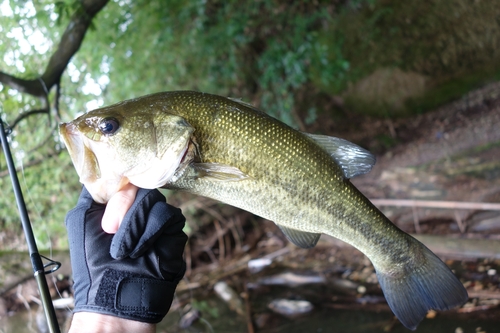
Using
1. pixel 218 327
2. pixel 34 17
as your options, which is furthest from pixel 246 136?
pixel 34 17

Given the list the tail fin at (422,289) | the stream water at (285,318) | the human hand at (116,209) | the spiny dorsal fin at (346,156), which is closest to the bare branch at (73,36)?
the stream water at (285,318)

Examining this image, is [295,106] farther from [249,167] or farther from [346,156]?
[249,167]

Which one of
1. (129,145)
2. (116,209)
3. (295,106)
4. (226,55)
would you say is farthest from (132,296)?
(295,106)

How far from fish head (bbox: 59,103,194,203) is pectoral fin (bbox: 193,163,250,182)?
0.32 feet

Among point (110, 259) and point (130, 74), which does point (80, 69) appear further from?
point (110, 259)

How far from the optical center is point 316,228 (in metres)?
1.83

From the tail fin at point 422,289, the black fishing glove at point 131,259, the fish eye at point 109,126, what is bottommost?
the tail fin at point 422,289

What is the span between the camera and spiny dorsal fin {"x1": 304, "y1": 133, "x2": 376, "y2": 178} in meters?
1.86

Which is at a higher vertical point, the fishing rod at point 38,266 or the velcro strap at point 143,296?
the fishing rod at point 38,266

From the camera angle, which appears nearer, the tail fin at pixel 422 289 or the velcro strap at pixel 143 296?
the velcro strap at pixel 143 296

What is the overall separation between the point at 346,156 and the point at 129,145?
104cm

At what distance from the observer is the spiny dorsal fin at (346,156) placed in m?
1.86

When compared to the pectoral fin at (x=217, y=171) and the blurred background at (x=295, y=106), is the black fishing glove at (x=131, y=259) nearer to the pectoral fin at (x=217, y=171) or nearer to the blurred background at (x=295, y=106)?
the pectoral fin at (x=217, y=171)

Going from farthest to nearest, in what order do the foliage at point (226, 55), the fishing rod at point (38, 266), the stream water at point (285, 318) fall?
1. the foliage at point (226, 55)
2. the stream water at point (285, 318)
3. the fishing rod at point (38, 266)
